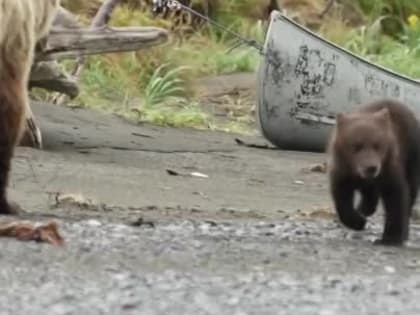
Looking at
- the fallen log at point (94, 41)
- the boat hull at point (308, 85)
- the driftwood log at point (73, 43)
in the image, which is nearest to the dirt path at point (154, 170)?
the boat hull at point (308, 85)

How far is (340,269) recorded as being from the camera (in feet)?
22.1

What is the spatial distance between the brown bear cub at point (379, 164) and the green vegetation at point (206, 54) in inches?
318

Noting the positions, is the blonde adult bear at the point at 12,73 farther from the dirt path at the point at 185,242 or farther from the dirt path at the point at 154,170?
the dirt path at the point at 154,170

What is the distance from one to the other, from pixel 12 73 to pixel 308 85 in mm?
6583

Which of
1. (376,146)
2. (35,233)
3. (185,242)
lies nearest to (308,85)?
(376,146)

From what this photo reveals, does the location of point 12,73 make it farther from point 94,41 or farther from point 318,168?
point 318,168

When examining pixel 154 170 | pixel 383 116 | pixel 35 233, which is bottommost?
pixel 154 170

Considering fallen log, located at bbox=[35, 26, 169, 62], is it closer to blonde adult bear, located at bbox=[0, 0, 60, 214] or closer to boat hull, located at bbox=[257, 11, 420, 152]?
boat hull, located at bbox=[257, 11, 420, 152]

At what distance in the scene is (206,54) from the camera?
69.1 ft

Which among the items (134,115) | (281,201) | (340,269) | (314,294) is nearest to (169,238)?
(340,269)

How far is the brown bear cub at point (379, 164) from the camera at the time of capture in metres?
7.59

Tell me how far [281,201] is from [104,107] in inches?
237

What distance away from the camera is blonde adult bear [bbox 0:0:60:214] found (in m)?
8.23

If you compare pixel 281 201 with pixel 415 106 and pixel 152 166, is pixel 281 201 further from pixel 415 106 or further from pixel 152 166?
pixel 415 106
